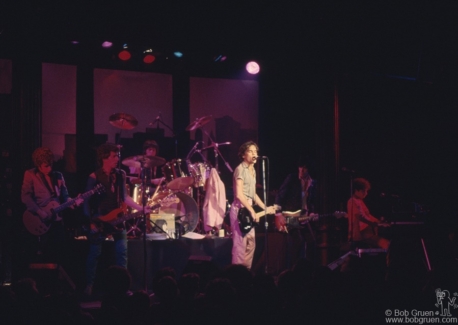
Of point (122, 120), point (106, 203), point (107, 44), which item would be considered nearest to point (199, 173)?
point (122, 120)

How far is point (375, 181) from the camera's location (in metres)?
11.5

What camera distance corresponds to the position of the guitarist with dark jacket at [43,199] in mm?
8188

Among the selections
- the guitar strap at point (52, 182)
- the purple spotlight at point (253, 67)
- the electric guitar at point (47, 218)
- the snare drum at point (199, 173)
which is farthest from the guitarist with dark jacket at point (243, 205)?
the purple spotlight at point (253, 67)

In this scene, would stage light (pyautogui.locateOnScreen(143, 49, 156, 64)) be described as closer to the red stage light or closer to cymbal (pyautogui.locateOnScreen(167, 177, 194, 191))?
the red stage light

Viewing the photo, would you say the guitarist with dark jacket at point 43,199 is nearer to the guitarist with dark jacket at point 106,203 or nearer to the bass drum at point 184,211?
the guitarist with dark jacket at point 106,203

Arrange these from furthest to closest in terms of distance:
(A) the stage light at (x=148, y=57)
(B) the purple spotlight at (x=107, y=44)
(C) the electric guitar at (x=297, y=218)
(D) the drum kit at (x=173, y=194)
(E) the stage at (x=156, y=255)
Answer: (A) the stage light at (x=148, y=57) → (B) the purple spotlight at (x=107, y=44) → (D) the drum kit at (x=173, y=194) → (C) the electric guitar at (x=297, y=218) → (E) the stage at (x=156, y=255)

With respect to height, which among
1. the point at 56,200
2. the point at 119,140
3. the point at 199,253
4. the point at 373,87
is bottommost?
the point at 199,253

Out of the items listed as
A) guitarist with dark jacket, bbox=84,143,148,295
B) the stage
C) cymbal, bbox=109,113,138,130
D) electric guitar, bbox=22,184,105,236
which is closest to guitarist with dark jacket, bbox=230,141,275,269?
the stage

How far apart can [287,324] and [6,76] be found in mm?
8975

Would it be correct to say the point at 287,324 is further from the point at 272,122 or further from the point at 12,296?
the point at 272,122

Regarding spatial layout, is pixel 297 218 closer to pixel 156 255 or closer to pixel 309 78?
pixel 156 255

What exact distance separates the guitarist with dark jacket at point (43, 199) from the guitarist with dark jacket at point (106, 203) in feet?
1.06

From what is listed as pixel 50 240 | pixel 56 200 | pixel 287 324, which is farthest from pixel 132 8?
pixel 287 324

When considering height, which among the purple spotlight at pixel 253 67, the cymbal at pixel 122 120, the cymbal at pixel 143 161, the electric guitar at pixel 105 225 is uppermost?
the purple spotlight at pixel 253 67
